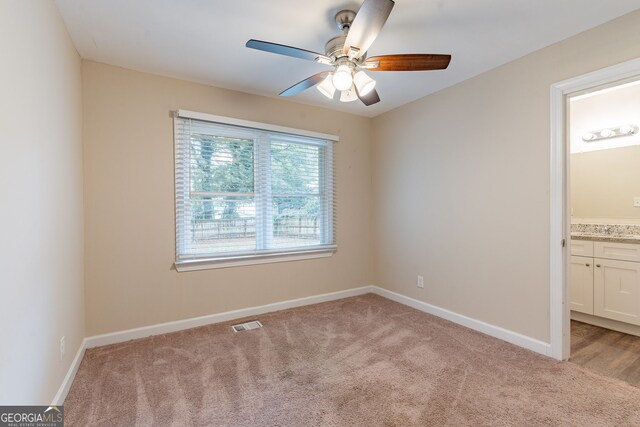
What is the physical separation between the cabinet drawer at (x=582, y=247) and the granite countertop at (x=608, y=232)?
4cm

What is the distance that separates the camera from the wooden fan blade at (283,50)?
5.72ft

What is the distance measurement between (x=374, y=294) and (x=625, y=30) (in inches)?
133

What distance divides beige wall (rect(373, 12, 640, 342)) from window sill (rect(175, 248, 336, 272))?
100 centimetres

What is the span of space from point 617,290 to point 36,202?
177 inches

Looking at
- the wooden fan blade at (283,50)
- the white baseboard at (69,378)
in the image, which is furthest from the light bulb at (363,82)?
the white baseboard at (69,378)

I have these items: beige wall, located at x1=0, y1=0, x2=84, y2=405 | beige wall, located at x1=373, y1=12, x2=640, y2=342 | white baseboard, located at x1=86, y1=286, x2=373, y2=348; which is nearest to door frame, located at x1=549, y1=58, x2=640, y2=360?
beige wall, located at x1=373, y1=12, x2=640, y2=342

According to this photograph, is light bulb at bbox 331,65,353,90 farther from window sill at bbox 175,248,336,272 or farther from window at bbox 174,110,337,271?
window sill at bbox 175,248,336,272

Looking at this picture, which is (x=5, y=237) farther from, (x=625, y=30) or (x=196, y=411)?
(x=625, y=30)

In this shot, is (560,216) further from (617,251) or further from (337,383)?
(337,383)

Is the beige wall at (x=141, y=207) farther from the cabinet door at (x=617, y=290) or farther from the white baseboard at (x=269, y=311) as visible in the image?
the cabinet door at (x=617, y=290)

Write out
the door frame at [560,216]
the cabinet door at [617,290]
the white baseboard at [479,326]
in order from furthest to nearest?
the cabinet door at [617,290] < the white baseboard at [479,326] < the door frame at [560,216]

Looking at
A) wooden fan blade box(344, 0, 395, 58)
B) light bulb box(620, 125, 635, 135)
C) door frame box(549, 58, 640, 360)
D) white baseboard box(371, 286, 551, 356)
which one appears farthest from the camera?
light bulb box(620, 125, 635, 135)

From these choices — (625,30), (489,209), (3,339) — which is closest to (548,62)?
(625,30)

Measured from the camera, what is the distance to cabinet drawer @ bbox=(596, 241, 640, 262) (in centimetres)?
274
